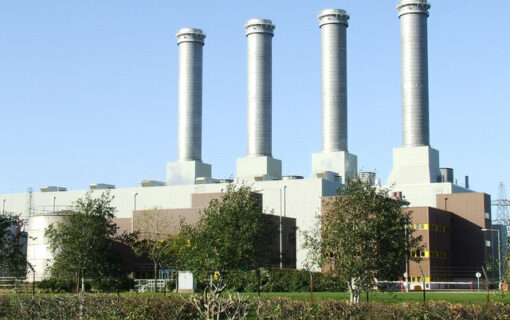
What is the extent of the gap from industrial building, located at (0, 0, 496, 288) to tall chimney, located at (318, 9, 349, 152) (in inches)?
7.0

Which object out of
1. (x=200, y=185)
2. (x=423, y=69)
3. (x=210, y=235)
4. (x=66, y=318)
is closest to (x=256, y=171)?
(x=200, y=185)

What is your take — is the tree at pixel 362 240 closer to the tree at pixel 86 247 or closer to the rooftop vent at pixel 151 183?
the tree at pixel 86 247

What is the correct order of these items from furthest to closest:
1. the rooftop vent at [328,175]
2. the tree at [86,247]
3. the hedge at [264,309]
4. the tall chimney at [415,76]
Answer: the rooftop vent at [328,175], the tall chimney at [415,76], the tree at [86,247], the hedge at [264,309]

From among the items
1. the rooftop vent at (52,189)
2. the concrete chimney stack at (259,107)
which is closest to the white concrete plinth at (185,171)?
the concrete chimney stack at (259,107)

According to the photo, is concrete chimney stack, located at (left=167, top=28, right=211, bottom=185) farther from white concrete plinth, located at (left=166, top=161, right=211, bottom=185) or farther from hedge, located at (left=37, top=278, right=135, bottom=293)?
hedge, located at (left=37, top=278, right=135, bottom=293)

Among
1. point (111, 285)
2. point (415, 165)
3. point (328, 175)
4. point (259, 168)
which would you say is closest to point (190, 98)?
point (259, 168)

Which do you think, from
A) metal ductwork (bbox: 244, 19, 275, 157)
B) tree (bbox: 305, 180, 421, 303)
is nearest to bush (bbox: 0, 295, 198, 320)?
tree (bbox: 305, 180, 421, 303)

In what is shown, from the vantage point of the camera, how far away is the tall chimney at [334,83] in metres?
134

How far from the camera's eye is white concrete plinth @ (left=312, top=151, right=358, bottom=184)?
13450 centimetres

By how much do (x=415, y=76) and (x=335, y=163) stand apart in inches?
816

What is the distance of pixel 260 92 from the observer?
13862 centimetres

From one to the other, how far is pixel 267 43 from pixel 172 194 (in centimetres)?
3363

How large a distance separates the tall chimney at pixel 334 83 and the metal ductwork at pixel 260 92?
10.6m

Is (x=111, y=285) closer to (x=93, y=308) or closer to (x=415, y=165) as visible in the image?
(x=93, y=308)
